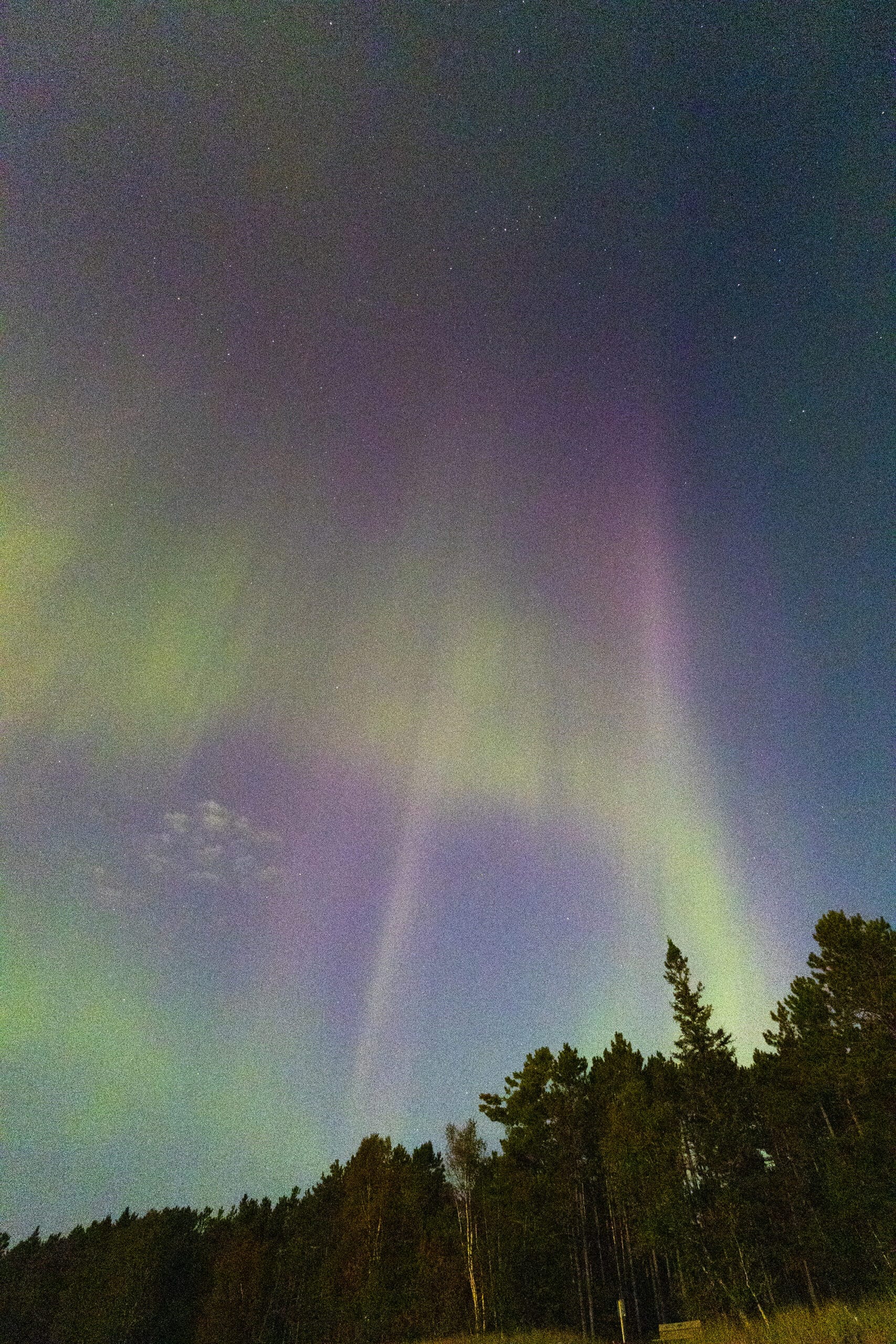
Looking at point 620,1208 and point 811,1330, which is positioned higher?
point 620,1208

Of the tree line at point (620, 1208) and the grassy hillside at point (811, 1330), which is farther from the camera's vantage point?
the tree line at point (620, 1208)

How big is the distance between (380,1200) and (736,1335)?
37.0 metres

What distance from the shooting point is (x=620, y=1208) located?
5088 cm

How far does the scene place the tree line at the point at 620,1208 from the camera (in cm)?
4178

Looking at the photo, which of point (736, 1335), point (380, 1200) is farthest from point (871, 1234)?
point (380, 1200)

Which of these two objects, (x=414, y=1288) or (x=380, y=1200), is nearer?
(x=414, y=1288)

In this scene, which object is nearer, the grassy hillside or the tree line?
the grassy hillside

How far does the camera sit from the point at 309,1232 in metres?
72.6

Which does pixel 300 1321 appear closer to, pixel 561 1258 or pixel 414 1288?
pixel 414 1288

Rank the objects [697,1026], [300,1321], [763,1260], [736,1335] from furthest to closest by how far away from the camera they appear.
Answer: [300,1321]
[697,1026]
[763,1260]
[736,1335]

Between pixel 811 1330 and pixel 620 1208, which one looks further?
pixel 620 1208

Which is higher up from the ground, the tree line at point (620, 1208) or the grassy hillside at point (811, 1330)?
the tree line at point (620, 1208)

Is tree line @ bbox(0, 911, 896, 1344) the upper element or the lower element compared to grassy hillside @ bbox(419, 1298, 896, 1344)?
upper

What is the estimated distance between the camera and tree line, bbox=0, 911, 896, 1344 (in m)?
41.8
